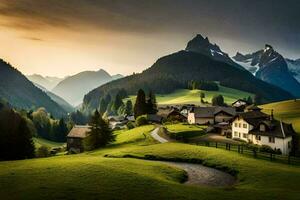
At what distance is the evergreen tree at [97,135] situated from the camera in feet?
314

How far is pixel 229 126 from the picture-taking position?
11194 cm

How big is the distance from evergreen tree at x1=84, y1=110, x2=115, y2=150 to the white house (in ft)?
120

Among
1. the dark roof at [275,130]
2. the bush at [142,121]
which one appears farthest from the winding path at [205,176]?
the bush at [142,121]

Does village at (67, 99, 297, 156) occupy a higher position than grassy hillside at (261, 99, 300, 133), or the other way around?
grassy hillside at (261, 99, 300, 133)

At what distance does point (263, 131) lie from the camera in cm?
9088

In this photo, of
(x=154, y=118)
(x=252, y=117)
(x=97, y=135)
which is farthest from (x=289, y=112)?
(x=97, y=135)

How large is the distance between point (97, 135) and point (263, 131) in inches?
1693

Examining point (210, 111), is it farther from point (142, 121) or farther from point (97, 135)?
point (97, 135)

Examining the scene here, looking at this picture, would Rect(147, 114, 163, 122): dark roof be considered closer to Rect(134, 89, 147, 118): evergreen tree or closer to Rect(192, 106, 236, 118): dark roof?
Rect(134, 89, 147, 118): evergreen tree

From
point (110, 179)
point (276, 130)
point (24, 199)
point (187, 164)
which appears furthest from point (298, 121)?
point (24, 199)

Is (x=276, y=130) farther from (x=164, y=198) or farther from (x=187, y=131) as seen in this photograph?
(x=164, y=198)

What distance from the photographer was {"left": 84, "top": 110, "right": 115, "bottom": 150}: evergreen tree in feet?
314

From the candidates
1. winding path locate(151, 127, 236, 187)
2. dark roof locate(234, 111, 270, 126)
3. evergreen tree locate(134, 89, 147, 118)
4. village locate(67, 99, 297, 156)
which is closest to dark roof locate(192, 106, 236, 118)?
village locate(67, 99, 297, 156)

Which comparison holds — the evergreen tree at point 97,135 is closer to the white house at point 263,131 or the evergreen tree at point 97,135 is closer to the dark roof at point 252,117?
the white house at point 263,131
